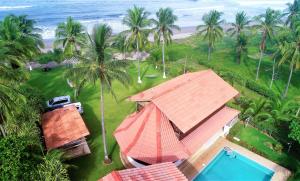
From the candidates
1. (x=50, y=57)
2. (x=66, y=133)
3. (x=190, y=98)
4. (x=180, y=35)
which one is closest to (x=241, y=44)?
(x=180, y=35)

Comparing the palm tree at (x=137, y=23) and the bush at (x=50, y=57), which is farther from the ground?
the palm tree at (x=137, y=23)

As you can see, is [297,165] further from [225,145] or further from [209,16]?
[209,16]

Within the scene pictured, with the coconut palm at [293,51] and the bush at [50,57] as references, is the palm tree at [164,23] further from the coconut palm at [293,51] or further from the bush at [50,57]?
the bush at [50,57]

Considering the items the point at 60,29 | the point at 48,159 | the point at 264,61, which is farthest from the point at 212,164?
the point at 264,61

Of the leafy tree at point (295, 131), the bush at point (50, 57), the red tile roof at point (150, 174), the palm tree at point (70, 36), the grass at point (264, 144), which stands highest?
the palm tree at point (70, 36)

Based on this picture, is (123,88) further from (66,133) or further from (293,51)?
(293,51)

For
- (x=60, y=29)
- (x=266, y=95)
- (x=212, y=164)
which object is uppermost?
(x=60, y=29)

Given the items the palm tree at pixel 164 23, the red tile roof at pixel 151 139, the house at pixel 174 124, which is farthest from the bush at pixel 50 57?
the red tile roof at pixel 151 139
